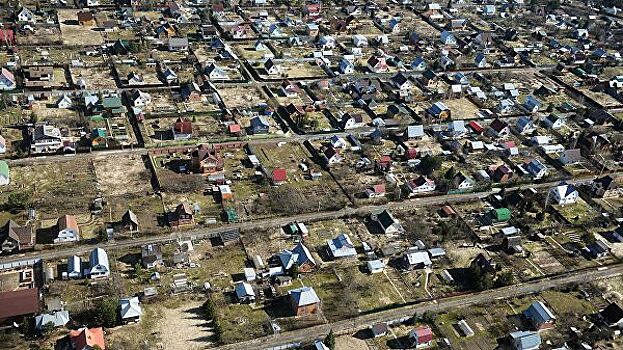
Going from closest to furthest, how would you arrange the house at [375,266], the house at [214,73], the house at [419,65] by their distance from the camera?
the house at [375,266], the house at [214,73], the house at [419,65]

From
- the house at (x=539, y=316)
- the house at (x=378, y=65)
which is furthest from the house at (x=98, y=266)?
the house at (x=378, y=65)

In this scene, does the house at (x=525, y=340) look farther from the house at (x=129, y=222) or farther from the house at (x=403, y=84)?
the house at (x=403, y=84)

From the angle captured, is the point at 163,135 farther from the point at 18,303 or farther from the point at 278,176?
the point at 18,303

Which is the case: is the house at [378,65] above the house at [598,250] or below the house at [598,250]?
below

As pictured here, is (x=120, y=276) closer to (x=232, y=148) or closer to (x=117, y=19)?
(x=232, y=148)

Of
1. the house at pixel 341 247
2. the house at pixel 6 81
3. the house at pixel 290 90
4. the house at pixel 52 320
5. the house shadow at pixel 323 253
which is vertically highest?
the house at pixel 341 247

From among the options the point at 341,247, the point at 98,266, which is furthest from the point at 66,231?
the point at 341,247
